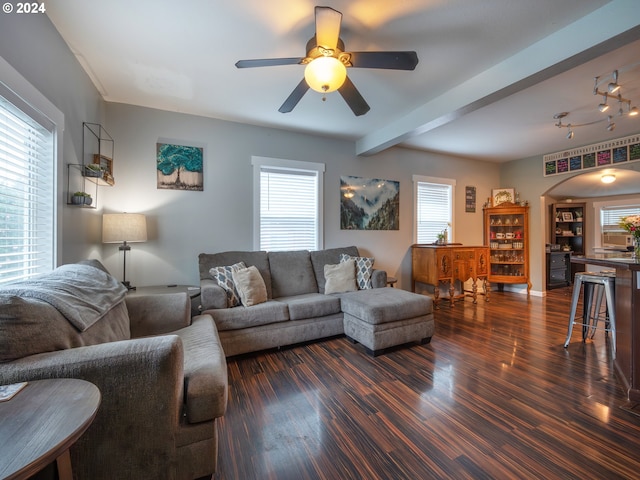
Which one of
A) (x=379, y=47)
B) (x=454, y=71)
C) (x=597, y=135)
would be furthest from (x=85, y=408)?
(x=597, y=135)

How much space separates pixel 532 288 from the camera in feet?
16.8

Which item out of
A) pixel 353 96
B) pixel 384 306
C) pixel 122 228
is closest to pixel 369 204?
pixel 384 306

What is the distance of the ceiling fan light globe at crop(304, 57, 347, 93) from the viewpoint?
1.70m

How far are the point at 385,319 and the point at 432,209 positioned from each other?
305cm

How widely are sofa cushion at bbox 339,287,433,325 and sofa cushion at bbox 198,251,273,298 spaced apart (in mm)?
941

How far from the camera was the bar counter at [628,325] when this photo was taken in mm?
1853

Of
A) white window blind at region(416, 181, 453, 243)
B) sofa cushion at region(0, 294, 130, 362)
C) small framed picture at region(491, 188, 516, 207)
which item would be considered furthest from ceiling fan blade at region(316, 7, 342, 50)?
small framed picture at region(491, 188, 516, 207)

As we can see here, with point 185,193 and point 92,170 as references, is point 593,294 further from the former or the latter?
point 92,170

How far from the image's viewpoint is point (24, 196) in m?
1.69

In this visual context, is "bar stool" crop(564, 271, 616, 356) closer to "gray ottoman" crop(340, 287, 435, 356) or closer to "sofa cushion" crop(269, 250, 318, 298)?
"gray ottoman" crop(340, 287, 435, 356)

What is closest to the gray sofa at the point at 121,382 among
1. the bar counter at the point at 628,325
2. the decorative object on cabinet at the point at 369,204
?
the bar counter at the point at 628,325

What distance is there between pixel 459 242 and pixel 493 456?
4.35m

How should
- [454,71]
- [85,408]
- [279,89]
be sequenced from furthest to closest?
1. [279,89]
2. [454,71]
3. [85,408]

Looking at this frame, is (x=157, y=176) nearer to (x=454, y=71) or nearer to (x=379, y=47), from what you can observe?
(x=379, y=47)
